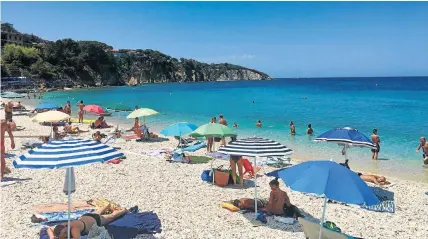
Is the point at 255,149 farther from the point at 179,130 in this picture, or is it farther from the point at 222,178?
the point at 179,130

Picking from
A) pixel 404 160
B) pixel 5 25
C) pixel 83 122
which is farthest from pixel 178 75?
pixel 404 160

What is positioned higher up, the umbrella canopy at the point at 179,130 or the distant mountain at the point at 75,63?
the distant mountain at the point at 75,63

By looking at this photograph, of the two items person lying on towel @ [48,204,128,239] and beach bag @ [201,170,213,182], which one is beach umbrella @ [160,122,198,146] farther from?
person lying on towel @ [48,204,128,239]

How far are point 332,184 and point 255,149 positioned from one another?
8.23 ft

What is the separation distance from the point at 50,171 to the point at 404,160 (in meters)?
14.2

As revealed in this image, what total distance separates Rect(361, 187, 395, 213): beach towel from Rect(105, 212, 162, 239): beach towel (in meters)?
5.26

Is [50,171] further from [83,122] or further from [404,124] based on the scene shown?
[404,124]

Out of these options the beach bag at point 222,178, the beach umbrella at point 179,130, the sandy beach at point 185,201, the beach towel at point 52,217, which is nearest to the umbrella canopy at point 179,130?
the beach umbrella at point 179,130

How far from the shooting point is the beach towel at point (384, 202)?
8938mm

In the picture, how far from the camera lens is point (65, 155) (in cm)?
557

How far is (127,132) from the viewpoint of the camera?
72.2 feet

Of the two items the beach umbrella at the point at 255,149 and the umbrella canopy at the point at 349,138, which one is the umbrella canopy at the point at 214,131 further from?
the beach umbrella at the point at 255,149

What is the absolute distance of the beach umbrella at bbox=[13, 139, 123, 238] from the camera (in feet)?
17.7

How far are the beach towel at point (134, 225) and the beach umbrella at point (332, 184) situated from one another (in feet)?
9.76
